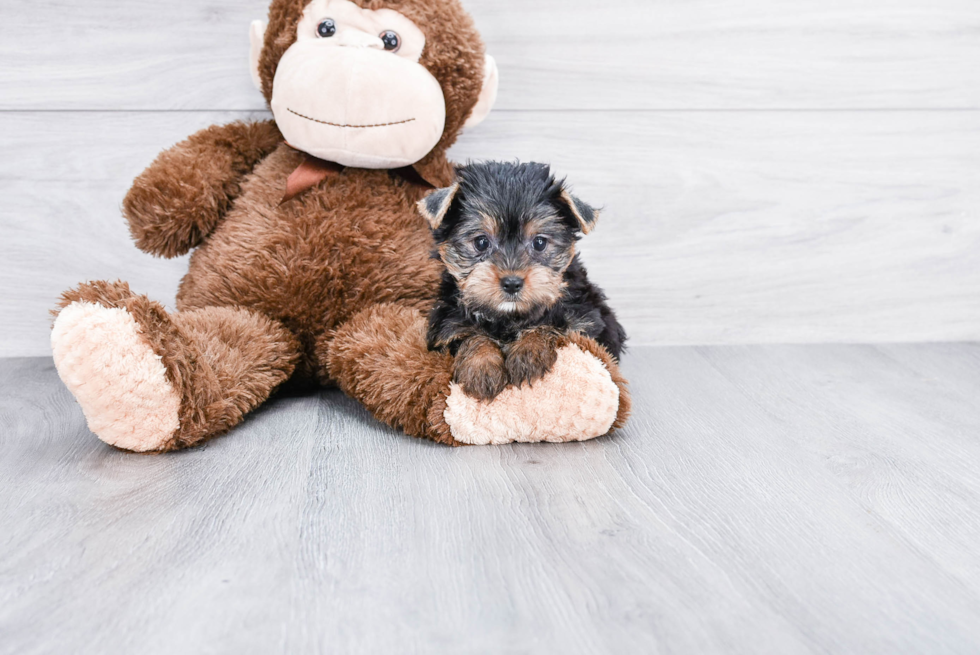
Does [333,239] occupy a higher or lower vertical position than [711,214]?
higher

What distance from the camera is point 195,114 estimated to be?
2256 mm

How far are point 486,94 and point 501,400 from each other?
0.86 m

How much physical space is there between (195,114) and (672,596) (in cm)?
188

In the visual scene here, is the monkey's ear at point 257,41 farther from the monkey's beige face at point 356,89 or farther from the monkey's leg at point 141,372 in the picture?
the monkey's leg at point 141,372

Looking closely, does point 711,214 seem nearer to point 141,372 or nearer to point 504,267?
point 504,267

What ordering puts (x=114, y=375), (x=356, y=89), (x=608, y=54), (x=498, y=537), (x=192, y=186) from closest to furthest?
(x=498, y=537) → (x=114, y=375) → (x=356, y=89) → (x=192, y=186) → (x=608, y=54)

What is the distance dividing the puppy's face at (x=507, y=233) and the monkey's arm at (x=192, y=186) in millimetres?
670

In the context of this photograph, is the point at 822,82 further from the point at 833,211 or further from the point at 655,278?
the point at 655,278

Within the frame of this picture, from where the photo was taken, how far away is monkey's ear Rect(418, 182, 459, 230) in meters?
1.55

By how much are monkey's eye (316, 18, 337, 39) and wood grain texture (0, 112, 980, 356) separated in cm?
56

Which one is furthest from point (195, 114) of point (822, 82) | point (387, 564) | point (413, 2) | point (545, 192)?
point (822, 82)

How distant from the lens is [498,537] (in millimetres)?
1251

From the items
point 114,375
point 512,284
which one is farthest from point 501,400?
point 114,375

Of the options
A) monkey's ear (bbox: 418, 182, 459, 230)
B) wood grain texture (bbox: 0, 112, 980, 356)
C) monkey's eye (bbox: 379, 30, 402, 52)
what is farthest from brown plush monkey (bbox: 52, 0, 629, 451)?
wood grain texture (bbox: 0, 112, 980, 356)
